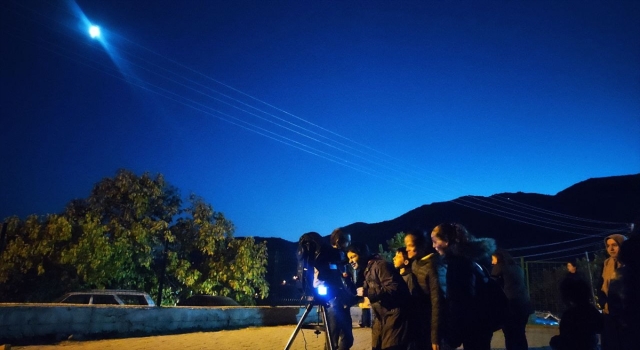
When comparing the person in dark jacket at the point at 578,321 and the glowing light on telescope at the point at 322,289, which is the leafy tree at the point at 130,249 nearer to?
the glowing light on telescope at the point at 322,289

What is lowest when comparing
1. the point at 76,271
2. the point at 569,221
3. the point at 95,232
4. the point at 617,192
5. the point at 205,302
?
the point at 205,302

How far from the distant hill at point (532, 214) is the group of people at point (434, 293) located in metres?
59.4

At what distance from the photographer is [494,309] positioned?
11.8ft

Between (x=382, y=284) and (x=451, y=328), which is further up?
(x=382, y=284)

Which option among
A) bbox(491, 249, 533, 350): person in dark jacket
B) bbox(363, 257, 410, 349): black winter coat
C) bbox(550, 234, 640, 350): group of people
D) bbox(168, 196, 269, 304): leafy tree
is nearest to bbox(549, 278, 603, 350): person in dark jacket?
bbox(550, 234, 640, 350): group of people

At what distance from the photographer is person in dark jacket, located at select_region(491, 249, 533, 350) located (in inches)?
196

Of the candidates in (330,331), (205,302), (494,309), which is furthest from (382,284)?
(205,302)

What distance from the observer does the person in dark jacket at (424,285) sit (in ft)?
11.9

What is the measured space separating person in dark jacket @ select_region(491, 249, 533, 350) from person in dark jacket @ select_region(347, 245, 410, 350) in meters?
1.71

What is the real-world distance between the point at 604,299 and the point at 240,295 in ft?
59.6

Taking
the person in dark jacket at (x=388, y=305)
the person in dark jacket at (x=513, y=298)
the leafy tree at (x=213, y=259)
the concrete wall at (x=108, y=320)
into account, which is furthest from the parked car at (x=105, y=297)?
the person in dark jacket at (x=388, y=305)

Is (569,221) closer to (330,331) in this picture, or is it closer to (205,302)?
(205,302)

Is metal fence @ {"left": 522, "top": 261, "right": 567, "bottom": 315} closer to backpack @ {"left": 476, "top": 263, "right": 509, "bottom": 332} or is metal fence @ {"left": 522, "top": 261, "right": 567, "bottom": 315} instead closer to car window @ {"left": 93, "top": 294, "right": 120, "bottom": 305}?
backpack @ {"left": 476, "top": 263, "right": 509, "bottom": 332}

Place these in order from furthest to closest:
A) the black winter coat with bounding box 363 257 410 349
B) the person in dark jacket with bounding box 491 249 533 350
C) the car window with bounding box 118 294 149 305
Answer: the car window with bounding box 118 294 149 305 → the person in dark jacket with bounding box 491 249 533 350 → the black winter coat with bounding box 363 257 410 349
